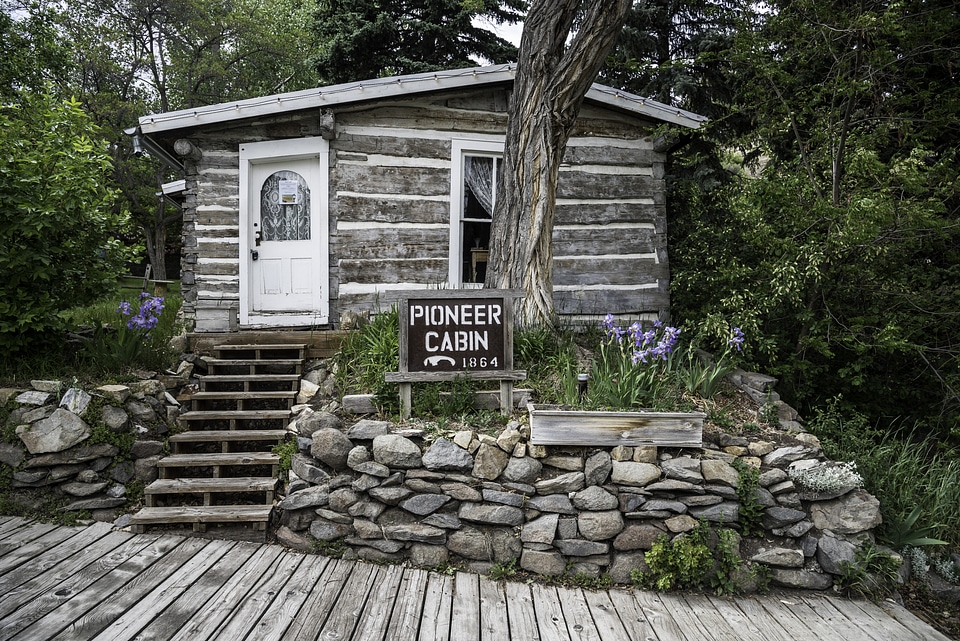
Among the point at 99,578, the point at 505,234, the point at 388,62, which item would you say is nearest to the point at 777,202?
the point at 505,234

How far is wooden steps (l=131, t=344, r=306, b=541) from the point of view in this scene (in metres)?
4.12

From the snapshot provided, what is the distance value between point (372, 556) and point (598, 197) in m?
4.95

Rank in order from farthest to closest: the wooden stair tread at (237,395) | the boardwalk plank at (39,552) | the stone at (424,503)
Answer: the wooden stair tread at (237,395) < the stone at (424,503) < the boardwalk plank at (39,552)

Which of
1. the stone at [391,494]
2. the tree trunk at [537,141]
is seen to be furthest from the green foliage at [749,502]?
the stone at [391,494]

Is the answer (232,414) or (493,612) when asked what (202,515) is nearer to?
(232,414)

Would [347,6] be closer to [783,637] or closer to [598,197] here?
[598,197]

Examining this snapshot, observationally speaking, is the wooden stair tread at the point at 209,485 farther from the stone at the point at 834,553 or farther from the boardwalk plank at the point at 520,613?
the stone at the point at 834,553

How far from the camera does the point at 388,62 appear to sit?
13531mm

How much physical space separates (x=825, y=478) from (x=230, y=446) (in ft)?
15.2

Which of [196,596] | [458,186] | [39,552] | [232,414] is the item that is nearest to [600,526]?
[196,596]

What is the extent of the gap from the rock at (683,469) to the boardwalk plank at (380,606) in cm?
194

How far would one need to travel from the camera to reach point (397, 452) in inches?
154

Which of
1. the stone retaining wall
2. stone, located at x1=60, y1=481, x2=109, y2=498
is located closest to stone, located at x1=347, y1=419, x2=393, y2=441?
the stone retaining wall

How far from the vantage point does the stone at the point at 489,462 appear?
387cm
